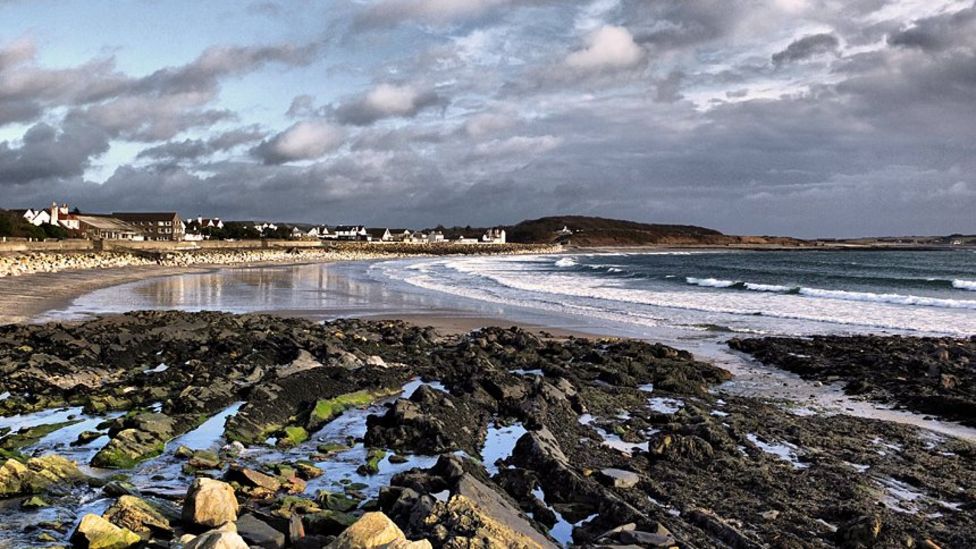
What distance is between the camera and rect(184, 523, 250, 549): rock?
4.36 m

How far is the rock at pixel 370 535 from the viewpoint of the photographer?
4.49 meters

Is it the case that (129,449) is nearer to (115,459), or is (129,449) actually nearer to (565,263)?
(115,459)

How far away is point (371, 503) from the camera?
6.34 metres

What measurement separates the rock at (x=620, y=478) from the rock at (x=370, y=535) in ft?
10.2

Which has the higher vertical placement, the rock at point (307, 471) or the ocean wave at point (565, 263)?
the rock at point (307, 471)

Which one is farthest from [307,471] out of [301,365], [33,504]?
[301,365]

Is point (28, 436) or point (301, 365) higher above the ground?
point (301, 365)

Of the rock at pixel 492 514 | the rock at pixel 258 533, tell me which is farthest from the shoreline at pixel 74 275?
the rock at pixel 492 514

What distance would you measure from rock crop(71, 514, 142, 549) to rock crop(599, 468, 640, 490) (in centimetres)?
428

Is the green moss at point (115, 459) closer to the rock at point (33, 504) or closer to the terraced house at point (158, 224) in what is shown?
the rock at point (33, 504)

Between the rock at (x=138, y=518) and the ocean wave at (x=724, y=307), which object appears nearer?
the rock at (x=138, y=518)

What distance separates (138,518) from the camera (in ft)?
17.9

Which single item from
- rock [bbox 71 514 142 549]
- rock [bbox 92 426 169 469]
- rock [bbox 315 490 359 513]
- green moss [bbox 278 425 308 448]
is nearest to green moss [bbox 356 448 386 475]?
rock [bbox 315 490 359 513]

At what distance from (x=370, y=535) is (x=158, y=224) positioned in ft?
432
